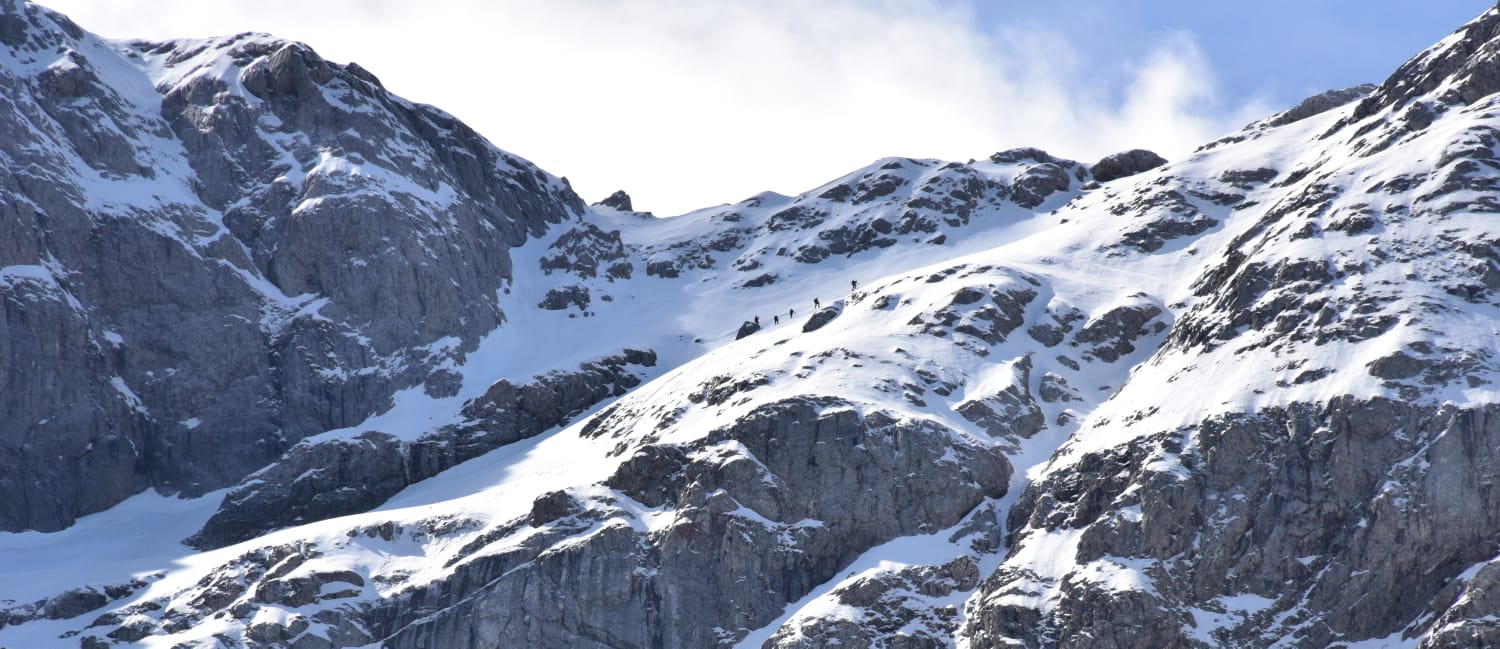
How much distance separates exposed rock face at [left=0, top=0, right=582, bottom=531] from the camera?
151 meters

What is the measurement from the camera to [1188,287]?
5714 inches

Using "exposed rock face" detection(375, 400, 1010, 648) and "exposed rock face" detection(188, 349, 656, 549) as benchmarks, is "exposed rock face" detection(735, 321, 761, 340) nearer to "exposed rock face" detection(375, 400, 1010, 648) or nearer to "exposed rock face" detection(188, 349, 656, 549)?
"exposed rock face" detection(188, 349, 656, 549)

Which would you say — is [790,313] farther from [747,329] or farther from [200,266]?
[200,266]

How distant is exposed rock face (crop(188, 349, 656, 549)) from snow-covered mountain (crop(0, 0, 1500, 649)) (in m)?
0.32

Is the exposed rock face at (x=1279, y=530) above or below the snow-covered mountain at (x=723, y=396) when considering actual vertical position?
below

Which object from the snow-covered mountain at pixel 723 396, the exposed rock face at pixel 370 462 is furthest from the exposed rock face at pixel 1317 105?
the exposed rock face at pixel 370 462

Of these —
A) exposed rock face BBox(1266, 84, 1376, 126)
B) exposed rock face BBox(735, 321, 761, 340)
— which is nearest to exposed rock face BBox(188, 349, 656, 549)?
exposed rock face BBox(735, 321, 761, 340)

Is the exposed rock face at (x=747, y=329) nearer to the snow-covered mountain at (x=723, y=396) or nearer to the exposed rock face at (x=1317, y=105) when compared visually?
the snow-covered mountain at (x=723, y=396)

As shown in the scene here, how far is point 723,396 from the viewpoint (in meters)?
133

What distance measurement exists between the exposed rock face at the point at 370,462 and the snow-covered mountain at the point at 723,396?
0.32m

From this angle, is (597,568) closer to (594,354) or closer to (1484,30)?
(594,354)

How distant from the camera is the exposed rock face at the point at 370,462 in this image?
14162 centimetres

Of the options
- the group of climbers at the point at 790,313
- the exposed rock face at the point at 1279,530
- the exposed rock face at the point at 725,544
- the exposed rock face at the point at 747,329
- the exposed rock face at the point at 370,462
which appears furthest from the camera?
the exposed rock face at the point at 747,329

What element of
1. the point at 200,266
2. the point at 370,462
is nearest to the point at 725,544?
the point at 370,462
